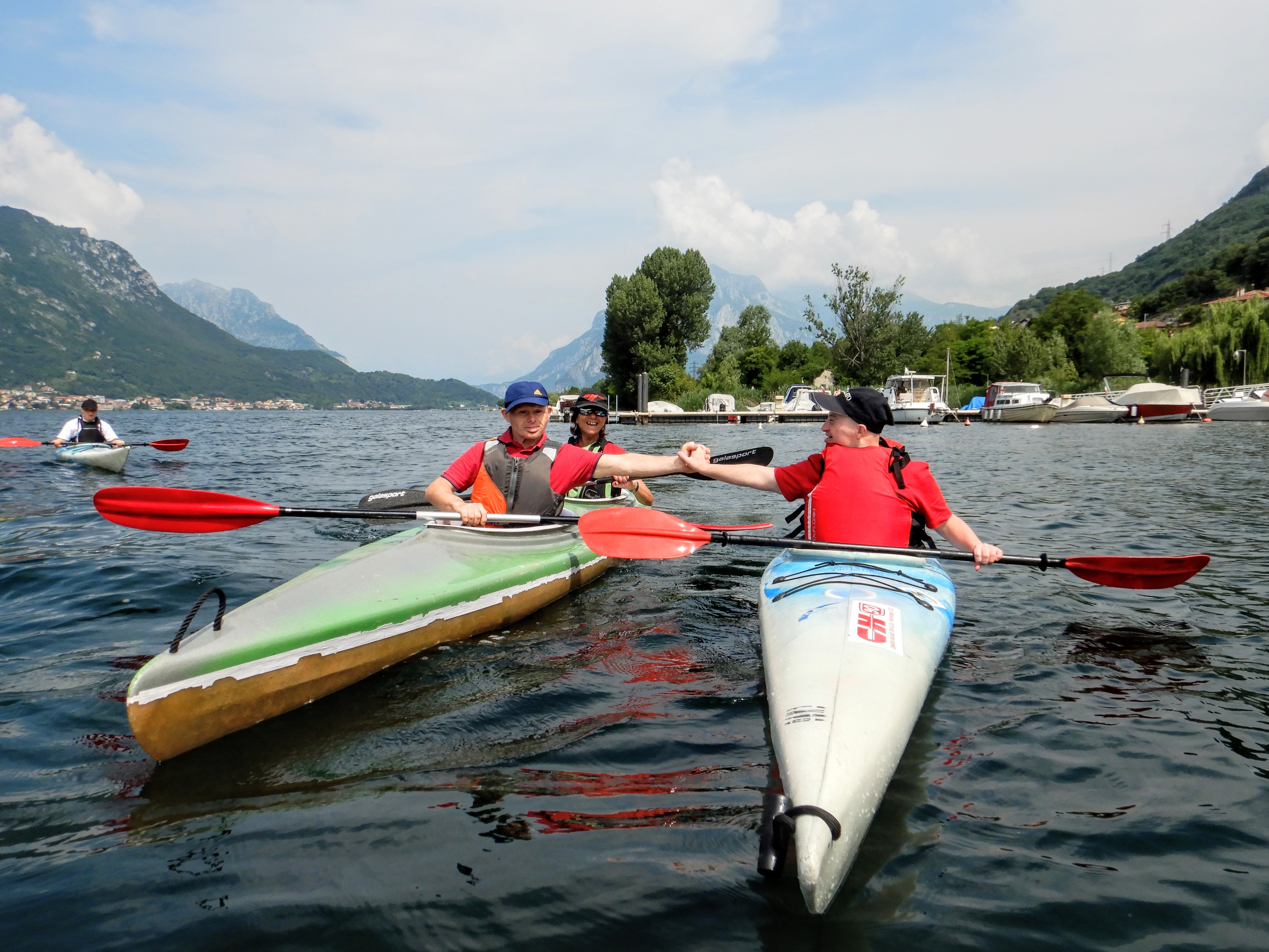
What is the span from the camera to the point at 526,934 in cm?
249

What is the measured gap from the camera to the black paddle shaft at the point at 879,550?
468 centimetres

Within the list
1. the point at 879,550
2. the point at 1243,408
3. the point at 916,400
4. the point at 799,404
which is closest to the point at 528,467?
the point at 879,550

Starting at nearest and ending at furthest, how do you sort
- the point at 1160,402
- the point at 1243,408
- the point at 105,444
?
the point at 105,444 < the point at 1243,408 < the point at 1160,402

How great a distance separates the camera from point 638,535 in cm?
529

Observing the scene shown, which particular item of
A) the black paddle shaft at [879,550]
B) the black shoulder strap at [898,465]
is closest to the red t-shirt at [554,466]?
the black paddle shaft at [879,550]

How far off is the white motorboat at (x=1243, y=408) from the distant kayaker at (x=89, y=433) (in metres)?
42.7

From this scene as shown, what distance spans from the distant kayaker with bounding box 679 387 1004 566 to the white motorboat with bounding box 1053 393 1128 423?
4091 centimetres

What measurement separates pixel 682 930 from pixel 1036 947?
1129 mm

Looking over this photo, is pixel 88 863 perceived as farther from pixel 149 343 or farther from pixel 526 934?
pixel 149 343

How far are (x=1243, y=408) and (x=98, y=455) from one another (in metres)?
43.1

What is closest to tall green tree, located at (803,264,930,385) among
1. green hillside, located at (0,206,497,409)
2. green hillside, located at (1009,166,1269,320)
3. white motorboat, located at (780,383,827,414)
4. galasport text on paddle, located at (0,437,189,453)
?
white motorboat, located at (780,383,827,414)

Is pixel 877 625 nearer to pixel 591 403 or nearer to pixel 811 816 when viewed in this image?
pixel 811 816

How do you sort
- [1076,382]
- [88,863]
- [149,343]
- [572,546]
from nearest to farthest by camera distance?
[88,863]
[572,546]
[1076,382]
[149,343]

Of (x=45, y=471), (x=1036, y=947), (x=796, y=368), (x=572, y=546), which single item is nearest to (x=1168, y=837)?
(x=1036, y=947)
